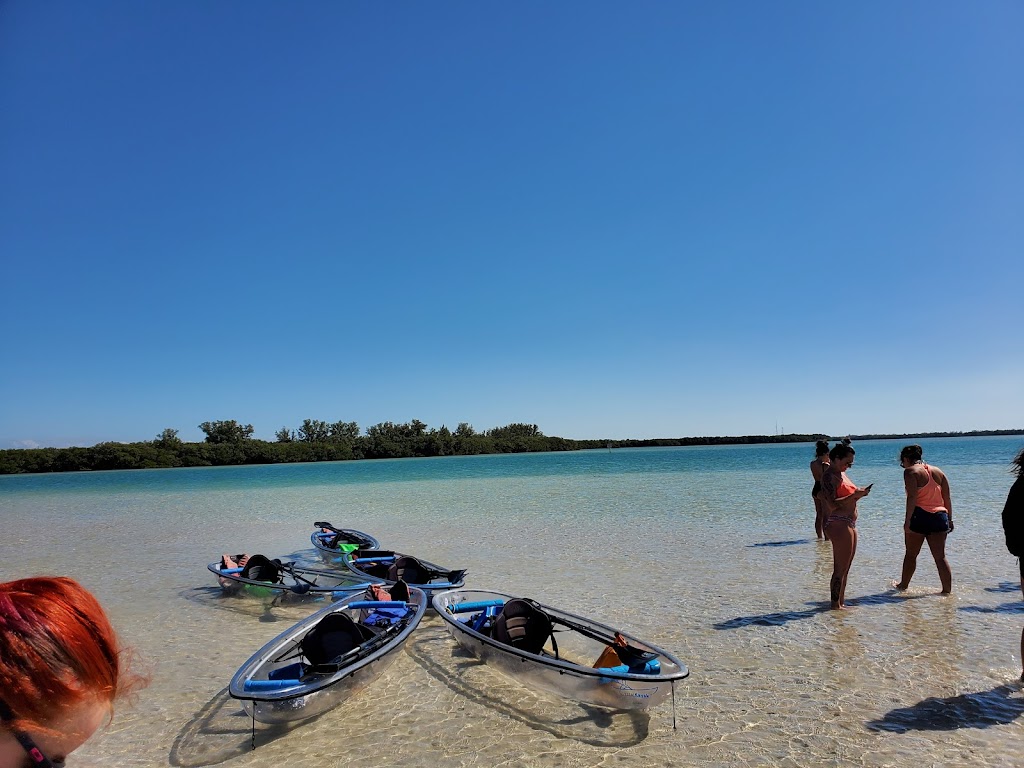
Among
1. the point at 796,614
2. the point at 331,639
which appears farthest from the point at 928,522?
the point at 331,639

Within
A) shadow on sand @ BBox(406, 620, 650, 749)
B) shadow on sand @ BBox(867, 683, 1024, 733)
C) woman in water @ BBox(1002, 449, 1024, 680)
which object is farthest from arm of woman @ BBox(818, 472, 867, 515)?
shadow on sand @ BBox(406, 620, 650, 749)

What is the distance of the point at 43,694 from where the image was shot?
127 cm

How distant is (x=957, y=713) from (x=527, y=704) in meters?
3.98

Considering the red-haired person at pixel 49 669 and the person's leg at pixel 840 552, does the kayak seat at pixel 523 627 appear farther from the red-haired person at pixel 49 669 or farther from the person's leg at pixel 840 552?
the red-haired person at pixel 49 669

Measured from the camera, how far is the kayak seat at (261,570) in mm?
10852

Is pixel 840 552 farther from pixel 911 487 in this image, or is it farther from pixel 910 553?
pixel 910 553

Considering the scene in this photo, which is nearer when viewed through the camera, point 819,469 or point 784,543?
point 819,469

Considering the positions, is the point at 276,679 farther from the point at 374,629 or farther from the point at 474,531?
the point at 474,531

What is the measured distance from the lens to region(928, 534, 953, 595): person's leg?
27.8ft

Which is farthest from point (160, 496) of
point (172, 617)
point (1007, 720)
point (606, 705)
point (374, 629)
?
point (1007, 720)

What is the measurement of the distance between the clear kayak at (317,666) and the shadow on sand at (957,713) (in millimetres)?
4792

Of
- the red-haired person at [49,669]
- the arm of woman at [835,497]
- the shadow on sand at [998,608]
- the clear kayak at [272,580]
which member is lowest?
the shadow on sand at [998,608]

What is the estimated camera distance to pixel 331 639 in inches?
256

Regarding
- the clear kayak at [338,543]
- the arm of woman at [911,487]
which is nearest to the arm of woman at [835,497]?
the arm of woman at [911,487]
